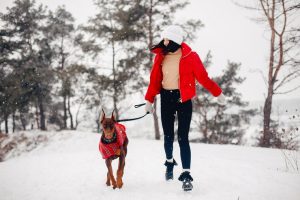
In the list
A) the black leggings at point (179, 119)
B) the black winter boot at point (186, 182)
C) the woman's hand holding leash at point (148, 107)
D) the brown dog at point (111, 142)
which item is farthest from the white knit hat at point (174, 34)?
the black winter boot at point (186, 182)

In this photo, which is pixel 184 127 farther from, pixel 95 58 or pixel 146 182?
pixel 95 58

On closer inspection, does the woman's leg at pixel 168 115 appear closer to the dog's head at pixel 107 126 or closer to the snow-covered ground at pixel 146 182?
the snow-covered ground at pixel 146 182

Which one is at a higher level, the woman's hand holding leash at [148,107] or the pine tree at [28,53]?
the pine tree at [28,53]

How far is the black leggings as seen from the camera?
382 centimetres

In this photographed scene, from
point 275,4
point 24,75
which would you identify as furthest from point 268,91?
point 24,75

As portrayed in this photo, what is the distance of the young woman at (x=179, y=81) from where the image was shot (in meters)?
3.78

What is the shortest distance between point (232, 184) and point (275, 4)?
31.5 ft

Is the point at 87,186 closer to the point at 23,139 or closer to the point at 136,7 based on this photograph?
the point at 136,7

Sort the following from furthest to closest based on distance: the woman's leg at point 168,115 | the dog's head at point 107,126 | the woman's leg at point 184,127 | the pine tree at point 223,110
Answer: the pine tree at point 223,110
the woman's leg at point 168,115
the woman's leg at point 184,127
the dog's head at point 107,126

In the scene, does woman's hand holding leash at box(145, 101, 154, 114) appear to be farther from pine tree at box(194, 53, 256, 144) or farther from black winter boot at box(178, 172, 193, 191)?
pine tree at box(194, 53, 256, 144)

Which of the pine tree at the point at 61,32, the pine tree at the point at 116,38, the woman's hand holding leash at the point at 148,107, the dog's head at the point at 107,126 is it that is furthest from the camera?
the pine tree at the point at 61,32

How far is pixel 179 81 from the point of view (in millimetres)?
3820

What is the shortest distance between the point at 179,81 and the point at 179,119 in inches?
21.4

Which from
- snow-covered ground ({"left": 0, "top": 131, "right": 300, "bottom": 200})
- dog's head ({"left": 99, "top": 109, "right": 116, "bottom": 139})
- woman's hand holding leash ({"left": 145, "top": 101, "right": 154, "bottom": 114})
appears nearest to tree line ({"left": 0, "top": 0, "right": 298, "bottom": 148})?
snow-covered ground ({"left": 0, "top": 131, "right": 300, "bottom": 200})
